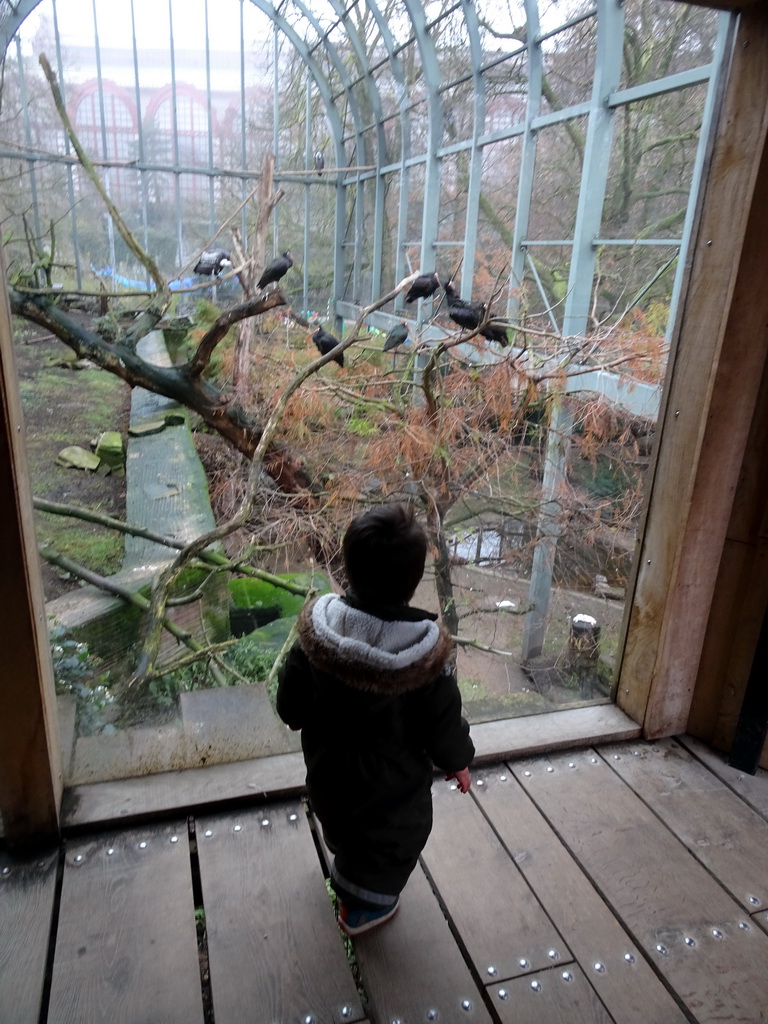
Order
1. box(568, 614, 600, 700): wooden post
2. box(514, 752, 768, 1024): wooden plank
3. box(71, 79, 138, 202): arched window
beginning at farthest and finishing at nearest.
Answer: box(71, 79, 138, 202): arched window → box(568, 614, 600, 700): wooden post → box(514, 752, 768, 1024): wooden plank

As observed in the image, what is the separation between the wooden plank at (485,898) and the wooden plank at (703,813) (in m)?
0.32

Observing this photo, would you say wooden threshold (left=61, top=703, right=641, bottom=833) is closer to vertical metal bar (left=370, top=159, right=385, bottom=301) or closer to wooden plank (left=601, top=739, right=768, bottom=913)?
wooden plank (left=601, top=739, right=768, bottom=913)

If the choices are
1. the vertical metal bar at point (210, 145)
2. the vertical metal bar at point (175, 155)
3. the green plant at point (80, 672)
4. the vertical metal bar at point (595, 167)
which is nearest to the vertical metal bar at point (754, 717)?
the green plant at point (80, 672)

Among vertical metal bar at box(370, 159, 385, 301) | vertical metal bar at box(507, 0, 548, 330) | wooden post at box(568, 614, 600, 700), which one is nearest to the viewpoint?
wooden post at box(568, 614, 600, 700)

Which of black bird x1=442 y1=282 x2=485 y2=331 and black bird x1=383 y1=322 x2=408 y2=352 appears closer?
black bird x1=442 y1=282 x2=485 y2=331

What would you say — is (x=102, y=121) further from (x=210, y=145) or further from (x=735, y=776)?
(x=735, y=776)

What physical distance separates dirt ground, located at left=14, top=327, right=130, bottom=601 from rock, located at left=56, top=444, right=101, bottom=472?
0.03 m

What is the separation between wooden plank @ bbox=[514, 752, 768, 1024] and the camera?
36.2 inches

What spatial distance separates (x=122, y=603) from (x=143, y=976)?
5.57ft

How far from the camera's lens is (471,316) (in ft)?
10.7

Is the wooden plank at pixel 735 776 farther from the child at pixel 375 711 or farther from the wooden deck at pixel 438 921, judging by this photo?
the child at pixel 375 711

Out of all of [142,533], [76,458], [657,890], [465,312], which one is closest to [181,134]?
[76,458]

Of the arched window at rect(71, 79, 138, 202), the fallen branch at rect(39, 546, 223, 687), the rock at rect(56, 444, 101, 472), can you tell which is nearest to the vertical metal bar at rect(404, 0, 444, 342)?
the arched window at rect(71, 79, 138, 202)

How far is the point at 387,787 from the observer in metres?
0.91
